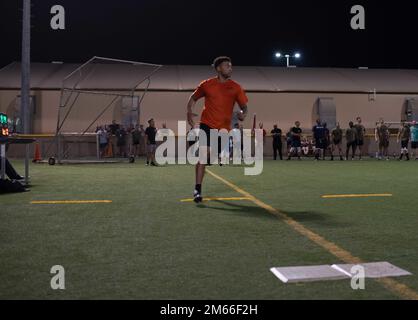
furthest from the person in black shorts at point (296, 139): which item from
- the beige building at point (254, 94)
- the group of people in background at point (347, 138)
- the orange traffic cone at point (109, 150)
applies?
the orange traffic cone at point (109, 150)

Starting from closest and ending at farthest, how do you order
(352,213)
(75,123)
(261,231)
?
(261,231)
(352,213)
(75,123)

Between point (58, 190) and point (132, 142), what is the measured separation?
572 inches

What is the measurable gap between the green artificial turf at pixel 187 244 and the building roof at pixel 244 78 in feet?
70.0

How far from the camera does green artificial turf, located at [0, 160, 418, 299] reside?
3141 millimetres

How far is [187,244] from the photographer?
14.6 ft

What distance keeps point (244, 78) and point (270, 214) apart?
25.1 meters

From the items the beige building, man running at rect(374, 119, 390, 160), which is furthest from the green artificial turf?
the beige building

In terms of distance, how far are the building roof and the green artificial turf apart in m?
21.3

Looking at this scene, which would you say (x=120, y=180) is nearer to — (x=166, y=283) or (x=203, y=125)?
(x=203, y=125)

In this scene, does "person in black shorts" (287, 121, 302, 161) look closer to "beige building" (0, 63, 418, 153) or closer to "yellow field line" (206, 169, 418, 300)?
"beige building" (0, 63, 418, 153)

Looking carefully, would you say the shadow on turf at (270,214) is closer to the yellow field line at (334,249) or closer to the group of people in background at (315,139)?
the yellow field line at (334,249)

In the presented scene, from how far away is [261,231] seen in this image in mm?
5047

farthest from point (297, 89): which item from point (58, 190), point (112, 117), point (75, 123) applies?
point (58, 190)

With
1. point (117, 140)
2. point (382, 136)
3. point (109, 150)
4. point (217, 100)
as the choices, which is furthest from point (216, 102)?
point (109, 150)
